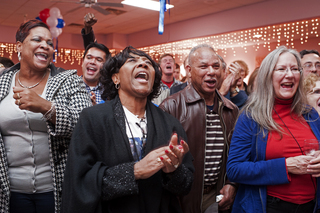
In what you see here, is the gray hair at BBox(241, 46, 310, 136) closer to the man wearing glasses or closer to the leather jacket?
the leather jacket

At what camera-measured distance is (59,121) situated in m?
1.47

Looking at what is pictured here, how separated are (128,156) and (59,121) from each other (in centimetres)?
45

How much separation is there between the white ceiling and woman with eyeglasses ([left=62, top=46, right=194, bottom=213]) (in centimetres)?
473

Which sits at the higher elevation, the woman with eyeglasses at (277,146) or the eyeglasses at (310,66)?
the eyeglasses at (310,66)

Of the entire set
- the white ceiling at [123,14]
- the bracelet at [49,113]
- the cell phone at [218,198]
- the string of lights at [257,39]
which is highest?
the white ceiling at [123,14]

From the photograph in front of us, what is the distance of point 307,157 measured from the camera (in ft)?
4.58

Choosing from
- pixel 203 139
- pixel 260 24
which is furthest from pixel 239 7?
pixel 203 139

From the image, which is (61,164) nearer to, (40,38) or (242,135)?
(40,38)

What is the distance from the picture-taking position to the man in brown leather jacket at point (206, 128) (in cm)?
187

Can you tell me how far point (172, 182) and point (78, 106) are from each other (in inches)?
28.7

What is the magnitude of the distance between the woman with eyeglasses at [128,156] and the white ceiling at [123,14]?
4.73 meters

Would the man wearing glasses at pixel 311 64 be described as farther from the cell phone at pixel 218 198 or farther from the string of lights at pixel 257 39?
the string of lights at pixel 257 39

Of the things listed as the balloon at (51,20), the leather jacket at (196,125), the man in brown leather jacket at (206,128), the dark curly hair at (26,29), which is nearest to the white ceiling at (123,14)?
the balloon at (51,20)

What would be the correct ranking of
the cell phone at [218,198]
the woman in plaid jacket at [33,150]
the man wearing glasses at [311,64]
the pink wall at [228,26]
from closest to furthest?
the woman in plaid jacket at [33,150] → the cell phone at [218,198] → the man wearing glasses at [311,64] → the pink wall at [228,26]
